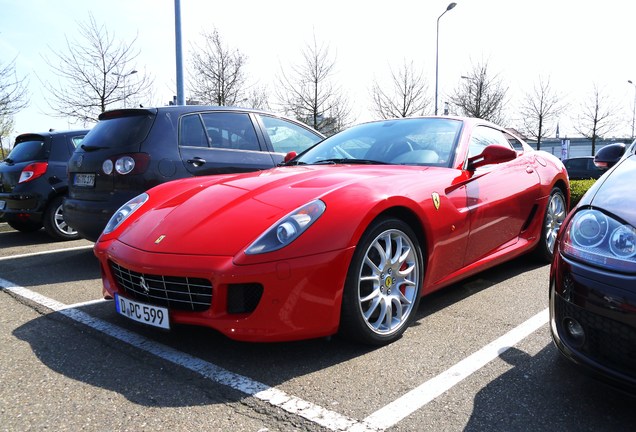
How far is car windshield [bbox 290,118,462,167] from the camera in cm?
352

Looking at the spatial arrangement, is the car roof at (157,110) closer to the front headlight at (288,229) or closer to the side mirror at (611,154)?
the front headlight at (288,229)

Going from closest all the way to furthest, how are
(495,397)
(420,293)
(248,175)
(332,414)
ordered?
(332,414)
(495,397)
(420,293)
(248,175)

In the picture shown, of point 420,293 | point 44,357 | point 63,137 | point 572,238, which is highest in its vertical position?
point 63,137

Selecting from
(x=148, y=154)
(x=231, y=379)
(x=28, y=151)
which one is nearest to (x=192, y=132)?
(x=148, y=154)

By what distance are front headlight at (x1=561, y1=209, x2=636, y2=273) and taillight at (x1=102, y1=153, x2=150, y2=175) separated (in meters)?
3.42

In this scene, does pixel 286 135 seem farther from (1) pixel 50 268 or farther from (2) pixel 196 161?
(1) pixel 50 268

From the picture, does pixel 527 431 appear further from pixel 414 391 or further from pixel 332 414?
pixel 332 414

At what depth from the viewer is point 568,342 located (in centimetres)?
198

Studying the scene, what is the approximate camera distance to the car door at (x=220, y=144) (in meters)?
4.69

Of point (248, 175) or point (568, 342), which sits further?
point (248, 175)

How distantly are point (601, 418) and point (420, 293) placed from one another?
44.4 inches

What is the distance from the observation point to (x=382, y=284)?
271 centimetres

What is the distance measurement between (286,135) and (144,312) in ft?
11.2

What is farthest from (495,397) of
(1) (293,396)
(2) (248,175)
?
(2) (248,175)
